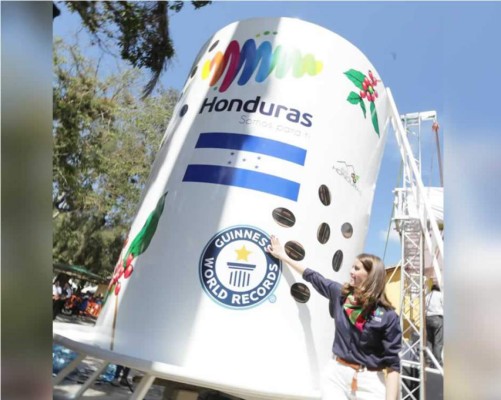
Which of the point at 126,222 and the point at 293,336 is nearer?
the point at 293,336

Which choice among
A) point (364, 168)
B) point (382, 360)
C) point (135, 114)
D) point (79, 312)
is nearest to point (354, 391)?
point (382, 360)

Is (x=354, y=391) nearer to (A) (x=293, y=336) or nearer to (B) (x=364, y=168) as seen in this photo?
(A) (x=293, y=336)

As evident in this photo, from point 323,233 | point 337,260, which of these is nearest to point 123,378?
point 337,260

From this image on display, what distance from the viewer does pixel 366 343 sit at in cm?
280

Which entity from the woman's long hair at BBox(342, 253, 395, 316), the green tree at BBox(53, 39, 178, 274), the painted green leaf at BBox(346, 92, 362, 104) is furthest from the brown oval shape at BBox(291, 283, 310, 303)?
the green tree at BBox(53, 39, 178, 274)

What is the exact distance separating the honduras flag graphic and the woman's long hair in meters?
1.15

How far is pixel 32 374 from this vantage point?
3.65ft

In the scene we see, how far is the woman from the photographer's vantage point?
2.76 m

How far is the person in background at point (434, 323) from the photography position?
7.65 m

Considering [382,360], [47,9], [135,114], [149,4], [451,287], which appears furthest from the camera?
[135,114]

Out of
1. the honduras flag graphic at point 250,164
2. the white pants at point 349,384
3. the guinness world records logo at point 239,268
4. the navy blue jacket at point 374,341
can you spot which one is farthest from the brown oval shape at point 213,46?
the white pants at point 349,384

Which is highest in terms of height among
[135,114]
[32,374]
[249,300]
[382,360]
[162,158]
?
[135,114]

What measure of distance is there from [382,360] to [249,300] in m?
1.22

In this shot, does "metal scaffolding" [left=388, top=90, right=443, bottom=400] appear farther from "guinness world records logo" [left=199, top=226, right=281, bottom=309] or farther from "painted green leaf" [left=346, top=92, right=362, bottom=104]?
"guinness world records logo" [left=199, top=226, right=281, bottom=309]
